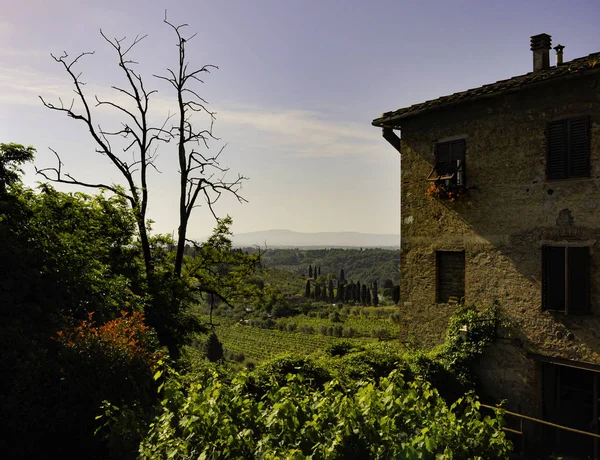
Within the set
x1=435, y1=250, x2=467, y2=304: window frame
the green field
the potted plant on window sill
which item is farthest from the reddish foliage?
the green field

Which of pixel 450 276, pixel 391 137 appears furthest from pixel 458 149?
pixel 450 276

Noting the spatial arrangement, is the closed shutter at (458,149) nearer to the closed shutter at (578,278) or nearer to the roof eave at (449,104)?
the roof eave at (449,104)

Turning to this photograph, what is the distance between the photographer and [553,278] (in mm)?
11328

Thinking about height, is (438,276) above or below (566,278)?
below

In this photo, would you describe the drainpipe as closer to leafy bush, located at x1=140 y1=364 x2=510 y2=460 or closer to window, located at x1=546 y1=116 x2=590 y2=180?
window, located at x1=546 y1=116 x2=590 y2=180

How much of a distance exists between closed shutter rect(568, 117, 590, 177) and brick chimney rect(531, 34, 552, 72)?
8.53 feet

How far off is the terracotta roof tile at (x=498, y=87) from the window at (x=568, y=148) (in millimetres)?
1134

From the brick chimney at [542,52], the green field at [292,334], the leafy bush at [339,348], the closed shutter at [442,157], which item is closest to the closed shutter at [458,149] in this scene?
the closed shutter at [442,157]

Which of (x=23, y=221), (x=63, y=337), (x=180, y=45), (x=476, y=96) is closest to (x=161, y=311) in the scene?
(x=23, y=221)

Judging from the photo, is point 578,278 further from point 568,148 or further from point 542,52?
point 542,52

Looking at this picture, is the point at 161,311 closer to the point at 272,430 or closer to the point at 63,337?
the point at 63,337

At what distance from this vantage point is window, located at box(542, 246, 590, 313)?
10.8 m

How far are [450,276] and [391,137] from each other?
196 inches

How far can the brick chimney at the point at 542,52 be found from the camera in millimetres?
12784
